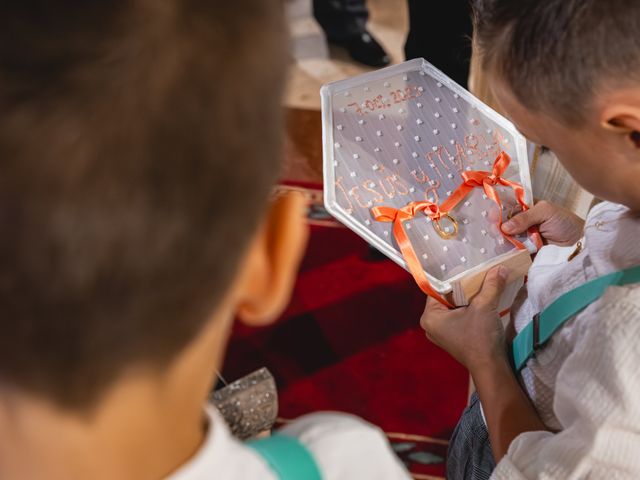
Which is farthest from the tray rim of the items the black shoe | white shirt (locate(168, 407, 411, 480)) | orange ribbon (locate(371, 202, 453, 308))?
the black shoe

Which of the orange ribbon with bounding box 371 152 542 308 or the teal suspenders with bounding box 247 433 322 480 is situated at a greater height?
the teal suspenders with bounding box 247 433 322 480

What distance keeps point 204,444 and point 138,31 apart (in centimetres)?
26

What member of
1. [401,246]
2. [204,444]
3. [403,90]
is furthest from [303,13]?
[204,444]

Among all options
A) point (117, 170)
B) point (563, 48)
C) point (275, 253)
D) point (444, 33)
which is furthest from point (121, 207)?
point (444, 33)

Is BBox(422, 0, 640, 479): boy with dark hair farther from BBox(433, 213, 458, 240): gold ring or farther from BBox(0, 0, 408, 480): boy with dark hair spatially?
BBox(0, 0, 408, 480): boy with dark hair

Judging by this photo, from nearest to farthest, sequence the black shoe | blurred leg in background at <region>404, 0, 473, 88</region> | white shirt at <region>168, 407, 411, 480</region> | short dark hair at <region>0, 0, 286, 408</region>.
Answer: short dark hair at <region>0, 0, 286, 408</region> → white shirt at <region>168, 407, 411, 480</region> → blurred leg in background at <region>404, 0, 473, 88</region> → the black shoe

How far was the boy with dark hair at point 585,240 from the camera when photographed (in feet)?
2.06

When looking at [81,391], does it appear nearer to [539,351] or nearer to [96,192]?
[96,192]

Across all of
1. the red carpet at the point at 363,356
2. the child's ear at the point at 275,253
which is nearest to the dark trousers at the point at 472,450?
the red carpet at the point at 363,356

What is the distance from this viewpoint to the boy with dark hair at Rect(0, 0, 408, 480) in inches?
12.3

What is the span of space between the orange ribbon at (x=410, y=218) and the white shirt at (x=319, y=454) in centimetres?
39

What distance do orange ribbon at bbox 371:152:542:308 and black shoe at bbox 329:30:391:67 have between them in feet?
4.86

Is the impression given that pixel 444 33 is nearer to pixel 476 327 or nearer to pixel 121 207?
pixel 476 327

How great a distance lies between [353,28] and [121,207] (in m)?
2.27
